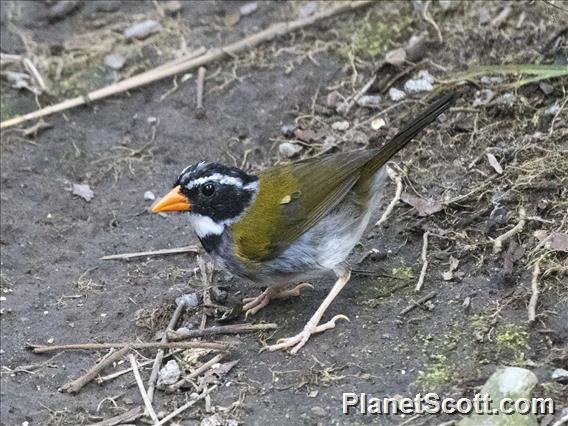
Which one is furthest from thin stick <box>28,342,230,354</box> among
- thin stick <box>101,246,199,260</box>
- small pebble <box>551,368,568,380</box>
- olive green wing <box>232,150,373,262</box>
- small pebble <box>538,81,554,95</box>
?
small pebble <box>538,81,554,95</box>

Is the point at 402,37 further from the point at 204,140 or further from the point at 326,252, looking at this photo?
the point at 326,252

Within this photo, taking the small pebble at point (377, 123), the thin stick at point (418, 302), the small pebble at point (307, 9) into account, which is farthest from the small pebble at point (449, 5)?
the thin stick at point (418, 302)

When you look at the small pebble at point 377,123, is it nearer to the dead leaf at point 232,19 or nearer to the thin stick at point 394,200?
the thin stick at point 394,200

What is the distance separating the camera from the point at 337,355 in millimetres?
5215

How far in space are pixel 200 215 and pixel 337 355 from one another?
1.19 metres

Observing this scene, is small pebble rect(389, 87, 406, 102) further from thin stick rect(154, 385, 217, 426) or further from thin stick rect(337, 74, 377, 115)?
thin stick rect(154, 385, 217, 426)

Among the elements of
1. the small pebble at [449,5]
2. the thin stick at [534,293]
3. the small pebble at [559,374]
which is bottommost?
the small pebble at [559,374]

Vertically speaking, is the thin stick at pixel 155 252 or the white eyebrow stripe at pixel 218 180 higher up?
the white eyebrow stripe at pixel 218 180

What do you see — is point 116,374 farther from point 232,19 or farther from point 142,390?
point 232,19

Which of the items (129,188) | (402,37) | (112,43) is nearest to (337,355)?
(129,188)

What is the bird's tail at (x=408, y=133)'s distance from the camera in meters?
5.48

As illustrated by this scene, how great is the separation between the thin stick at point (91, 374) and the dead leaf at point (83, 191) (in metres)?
1.87

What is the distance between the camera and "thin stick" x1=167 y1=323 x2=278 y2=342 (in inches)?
218

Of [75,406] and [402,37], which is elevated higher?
[402,37]
